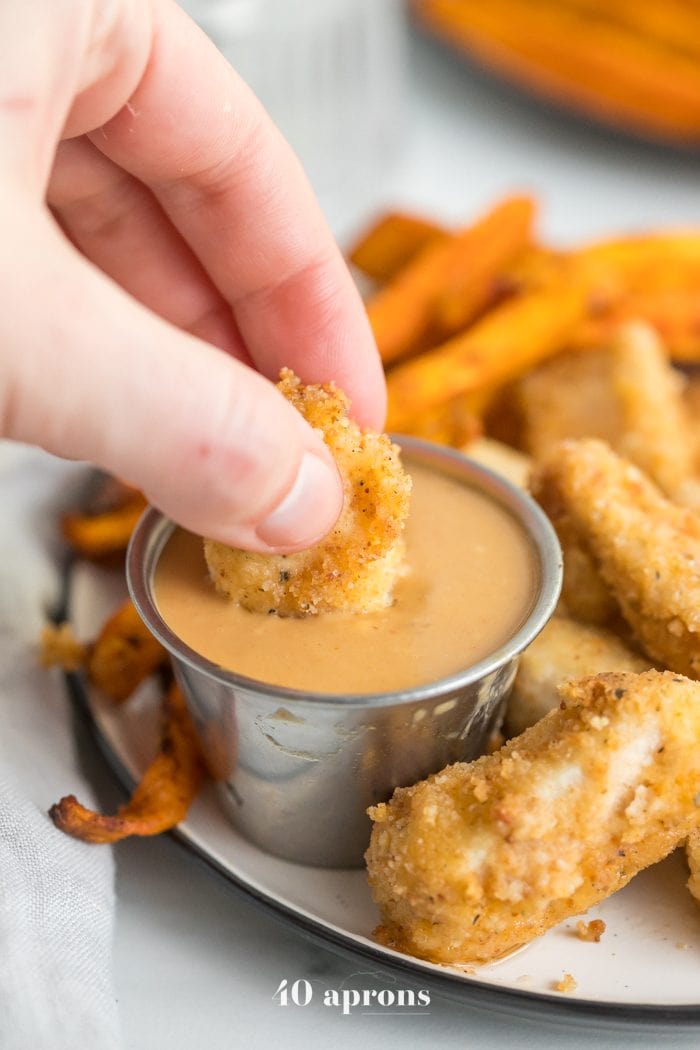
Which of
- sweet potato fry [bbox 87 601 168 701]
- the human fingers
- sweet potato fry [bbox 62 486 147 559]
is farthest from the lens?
sweet potato fry [bbox 62 486 147 559]

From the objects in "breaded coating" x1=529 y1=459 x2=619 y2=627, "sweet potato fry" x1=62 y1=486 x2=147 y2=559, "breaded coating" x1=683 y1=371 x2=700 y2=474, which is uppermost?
"breaded coating" x1=529 y1=459 x2=619 y2=627

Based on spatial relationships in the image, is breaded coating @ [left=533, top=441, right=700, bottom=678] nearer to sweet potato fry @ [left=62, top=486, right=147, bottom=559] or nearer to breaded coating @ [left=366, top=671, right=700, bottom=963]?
breaded coating @ [left=366, top=671, right=700, bottom=963]

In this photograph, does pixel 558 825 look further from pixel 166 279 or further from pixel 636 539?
pixel 166 279

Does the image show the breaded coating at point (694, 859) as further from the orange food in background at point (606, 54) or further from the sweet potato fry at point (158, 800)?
the orange food in background at point (606, 54)

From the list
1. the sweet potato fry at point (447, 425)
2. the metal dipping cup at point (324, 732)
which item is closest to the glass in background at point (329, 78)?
the sweet potato fry at point (447, 425)

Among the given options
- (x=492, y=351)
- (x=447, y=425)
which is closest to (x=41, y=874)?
(x=447, y=425)

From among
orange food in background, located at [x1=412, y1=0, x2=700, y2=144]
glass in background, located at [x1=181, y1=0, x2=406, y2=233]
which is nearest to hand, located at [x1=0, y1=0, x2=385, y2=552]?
glass in background, located at [x1=181, y1=0, x2=406, y2=233]
